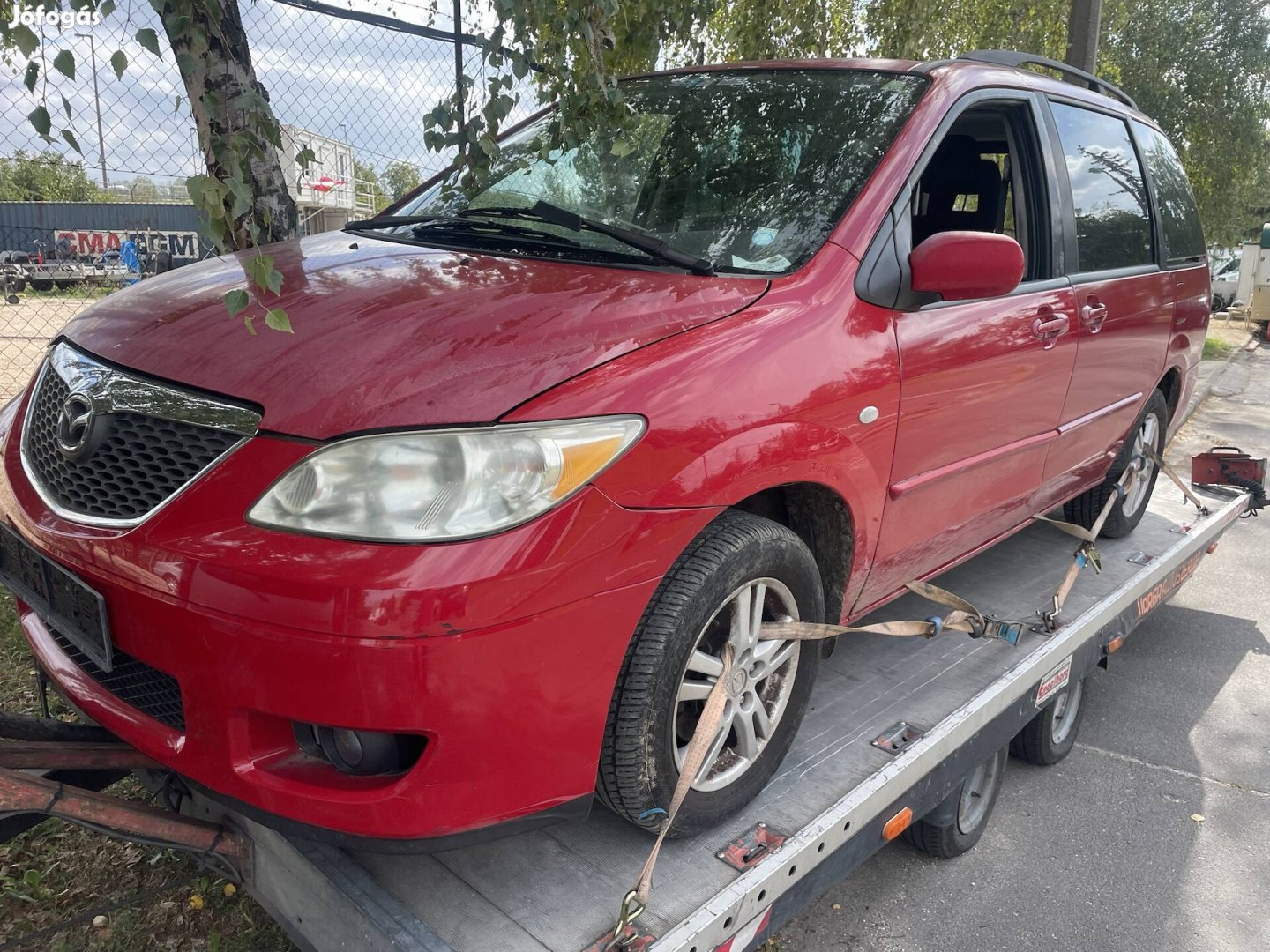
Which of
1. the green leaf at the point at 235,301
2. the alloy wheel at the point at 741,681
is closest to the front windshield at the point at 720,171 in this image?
the alloy wheel at the point at 741,681

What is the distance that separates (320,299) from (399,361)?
0.41 meters

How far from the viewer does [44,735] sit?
2135mm

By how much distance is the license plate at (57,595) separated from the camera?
1.77m

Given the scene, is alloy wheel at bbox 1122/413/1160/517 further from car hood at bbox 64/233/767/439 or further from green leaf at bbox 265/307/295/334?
green leaf at bbox 265/307/295/334

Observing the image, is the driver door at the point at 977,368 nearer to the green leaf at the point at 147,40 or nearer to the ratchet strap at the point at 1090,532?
the ratchet strap at the point at 1090,532

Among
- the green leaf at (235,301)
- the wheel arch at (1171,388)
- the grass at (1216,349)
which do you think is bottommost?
the grass at (1216,349)

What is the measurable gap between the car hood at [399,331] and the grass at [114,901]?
45.7 inches

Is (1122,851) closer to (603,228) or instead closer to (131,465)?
(603,228)

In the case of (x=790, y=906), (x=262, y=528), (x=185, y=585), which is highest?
(x=262, y=528)

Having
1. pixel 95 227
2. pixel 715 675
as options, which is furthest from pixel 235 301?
pixel 95 227

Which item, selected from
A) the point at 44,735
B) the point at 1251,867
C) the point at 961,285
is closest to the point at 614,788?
the point at 44,735

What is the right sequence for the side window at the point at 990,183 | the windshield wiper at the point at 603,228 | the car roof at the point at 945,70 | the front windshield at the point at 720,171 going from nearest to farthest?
the windshield wiper at the point at 603,228 → the front windshield at the point at 720,171 → the car roof at the point at 945,70 → the side window at the point at 990,183

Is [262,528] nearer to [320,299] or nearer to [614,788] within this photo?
[320,299]

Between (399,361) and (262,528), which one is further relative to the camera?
(399,361)
